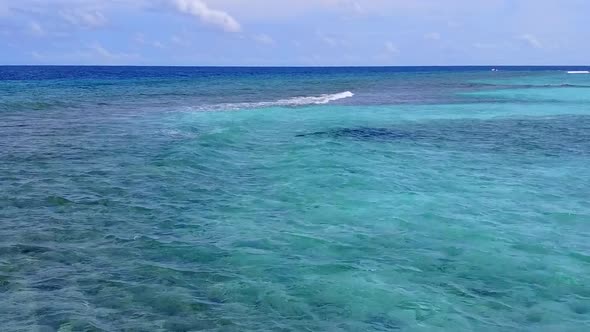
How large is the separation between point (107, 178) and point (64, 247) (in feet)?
20.1

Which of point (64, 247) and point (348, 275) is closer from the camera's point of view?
point (348, 275)

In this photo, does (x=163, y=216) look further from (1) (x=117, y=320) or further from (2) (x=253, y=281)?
(1) (x=117, y=320)

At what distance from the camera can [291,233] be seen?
42.3 feet

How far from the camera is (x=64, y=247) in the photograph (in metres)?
11.8

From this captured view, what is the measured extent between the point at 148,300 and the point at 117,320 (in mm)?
741

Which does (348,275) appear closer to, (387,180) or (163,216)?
(163,216)

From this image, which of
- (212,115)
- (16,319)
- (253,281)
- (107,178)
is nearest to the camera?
(16,319)

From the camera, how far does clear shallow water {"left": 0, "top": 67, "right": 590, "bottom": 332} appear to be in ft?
30.1

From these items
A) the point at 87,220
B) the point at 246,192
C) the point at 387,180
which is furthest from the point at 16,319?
the point at 387,180

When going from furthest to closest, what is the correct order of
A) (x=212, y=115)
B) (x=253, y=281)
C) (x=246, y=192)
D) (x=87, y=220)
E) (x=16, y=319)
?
(x=212, y=115), (x=246, y=192), (x=87, y=220), (x=253, y=281), (x=16, y=319)

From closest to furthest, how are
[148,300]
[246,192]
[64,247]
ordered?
[148,300]
[64,247]
[246,192]

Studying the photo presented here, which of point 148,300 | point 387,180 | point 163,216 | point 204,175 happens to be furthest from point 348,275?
point 204,175

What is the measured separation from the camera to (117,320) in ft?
28.6

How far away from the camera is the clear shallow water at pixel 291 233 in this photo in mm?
9188
